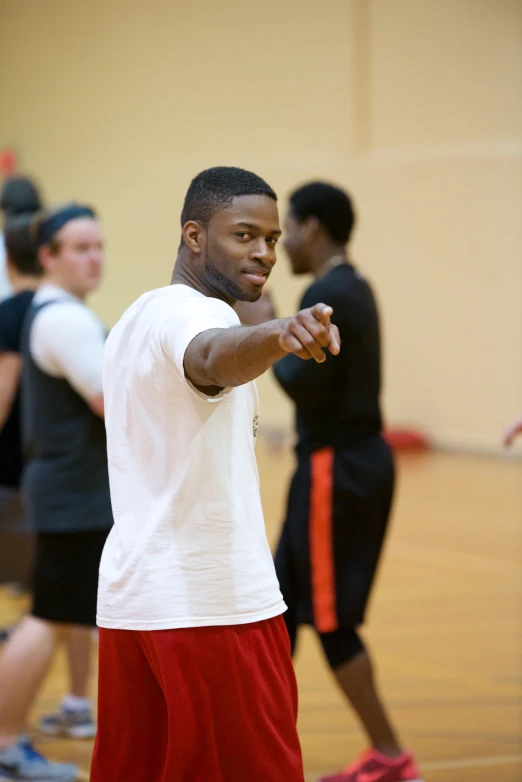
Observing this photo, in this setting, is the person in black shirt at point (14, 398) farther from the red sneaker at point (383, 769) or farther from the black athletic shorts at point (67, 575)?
the red sneaker at point (383, 769)

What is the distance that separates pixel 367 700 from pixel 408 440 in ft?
26.3

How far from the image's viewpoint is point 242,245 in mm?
2100

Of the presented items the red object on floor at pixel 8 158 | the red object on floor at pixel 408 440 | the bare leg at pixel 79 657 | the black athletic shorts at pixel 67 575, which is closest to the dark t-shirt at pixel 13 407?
the red object on floor at pixel 8 158

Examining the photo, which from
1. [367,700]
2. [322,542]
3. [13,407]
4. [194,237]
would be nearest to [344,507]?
[322,542]

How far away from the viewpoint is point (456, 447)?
11.2m

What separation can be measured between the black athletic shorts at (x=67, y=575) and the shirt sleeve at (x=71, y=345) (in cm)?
48

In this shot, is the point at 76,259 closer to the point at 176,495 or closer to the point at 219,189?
the point at 219,189

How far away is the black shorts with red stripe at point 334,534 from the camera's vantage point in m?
3.49

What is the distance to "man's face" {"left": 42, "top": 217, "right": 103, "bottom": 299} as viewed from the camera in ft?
12.4

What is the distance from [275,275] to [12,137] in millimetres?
8255

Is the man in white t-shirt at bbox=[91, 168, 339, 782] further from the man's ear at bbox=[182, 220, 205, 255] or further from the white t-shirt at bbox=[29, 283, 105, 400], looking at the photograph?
the white t-shirt at bbox=[29, 283, 105, 400]

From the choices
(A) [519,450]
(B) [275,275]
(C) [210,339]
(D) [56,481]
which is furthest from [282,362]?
(B) [275,275]

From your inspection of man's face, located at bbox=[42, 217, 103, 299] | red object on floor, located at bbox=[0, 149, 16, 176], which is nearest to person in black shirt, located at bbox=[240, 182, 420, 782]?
man's face, located at bbox=[42, 217, 103, 299]

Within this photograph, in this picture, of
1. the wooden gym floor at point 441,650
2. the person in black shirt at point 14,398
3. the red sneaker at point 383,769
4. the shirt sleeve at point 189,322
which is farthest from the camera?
the person in black shirt at point 14,398
